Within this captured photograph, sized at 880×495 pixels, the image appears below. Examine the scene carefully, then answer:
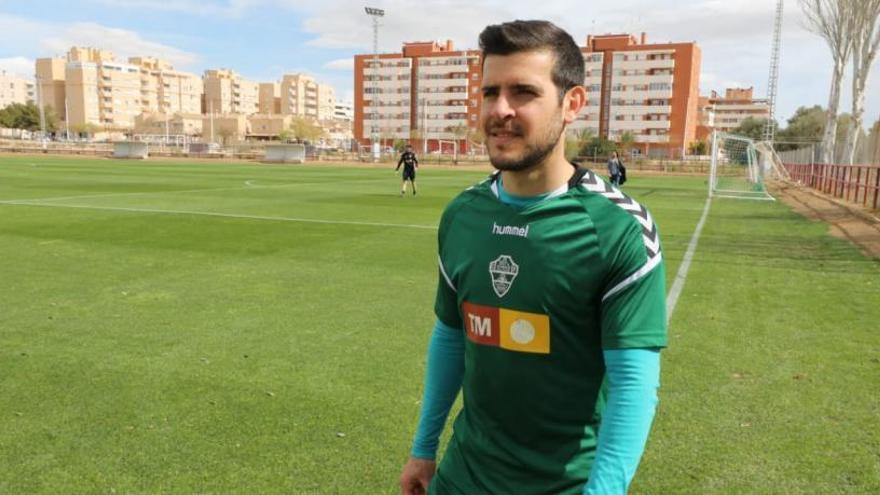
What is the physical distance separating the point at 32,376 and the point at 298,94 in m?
202

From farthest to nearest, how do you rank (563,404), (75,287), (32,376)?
(75,287) < (32,376) < (563,404)

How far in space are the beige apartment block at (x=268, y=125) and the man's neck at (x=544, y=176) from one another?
159 m

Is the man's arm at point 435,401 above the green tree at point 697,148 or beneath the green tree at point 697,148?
beneath

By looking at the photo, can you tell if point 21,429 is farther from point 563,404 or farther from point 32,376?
point 563,404

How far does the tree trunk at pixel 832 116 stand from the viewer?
32.3 meters

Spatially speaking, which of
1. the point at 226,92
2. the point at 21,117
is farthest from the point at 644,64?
the point at 226,92

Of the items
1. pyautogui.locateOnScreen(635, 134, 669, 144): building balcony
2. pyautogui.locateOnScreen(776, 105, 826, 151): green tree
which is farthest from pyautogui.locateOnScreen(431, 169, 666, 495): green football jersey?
pyautogui.locateOnScreen(635, 134, 669, 144): building balcony

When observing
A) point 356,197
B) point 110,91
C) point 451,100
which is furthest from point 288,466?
point 110,91

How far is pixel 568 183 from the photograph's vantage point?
186cm

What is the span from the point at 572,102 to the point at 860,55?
3428 cm

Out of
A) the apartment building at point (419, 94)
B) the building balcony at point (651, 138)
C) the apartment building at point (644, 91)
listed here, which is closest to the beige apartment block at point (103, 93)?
the apartment building at point (419, 94)

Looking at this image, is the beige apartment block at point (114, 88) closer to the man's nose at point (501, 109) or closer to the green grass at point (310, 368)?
the green grass at point (310, 368)

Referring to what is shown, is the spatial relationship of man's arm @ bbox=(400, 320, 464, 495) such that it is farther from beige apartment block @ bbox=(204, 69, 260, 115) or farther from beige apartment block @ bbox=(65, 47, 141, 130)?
beige apartment block @ bbox=(204, 69, 260, 115)

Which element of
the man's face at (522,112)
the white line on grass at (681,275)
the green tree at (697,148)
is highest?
the green tree at (697,148)
